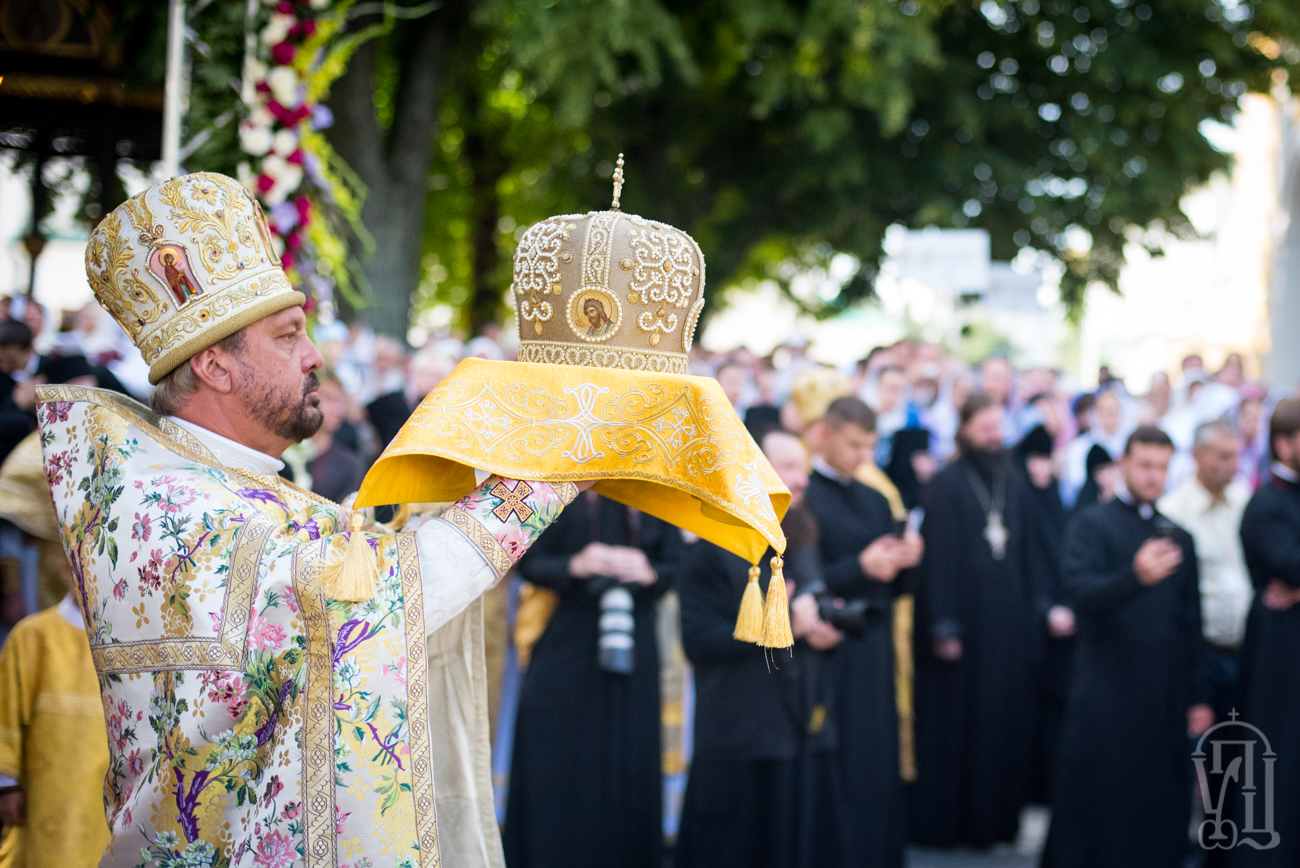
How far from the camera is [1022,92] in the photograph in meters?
16.2

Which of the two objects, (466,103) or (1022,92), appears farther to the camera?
(466,103)

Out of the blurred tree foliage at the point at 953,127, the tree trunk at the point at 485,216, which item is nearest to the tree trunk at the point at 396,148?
the blurred tree foliage at the point at 953,127

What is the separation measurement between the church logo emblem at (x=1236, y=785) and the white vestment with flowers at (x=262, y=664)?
4.52 meters

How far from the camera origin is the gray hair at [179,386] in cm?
272

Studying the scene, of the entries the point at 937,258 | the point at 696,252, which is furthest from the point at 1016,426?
the point at 696,252

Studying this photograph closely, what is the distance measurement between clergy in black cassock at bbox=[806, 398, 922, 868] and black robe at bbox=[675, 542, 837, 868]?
1.10 ft

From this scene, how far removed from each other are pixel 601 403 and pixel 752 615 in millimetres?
617

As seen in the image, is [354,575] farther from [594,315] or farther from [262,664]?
[594,315]

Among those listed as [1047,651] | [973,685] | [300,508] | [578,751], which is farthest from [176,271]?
[1047,651]

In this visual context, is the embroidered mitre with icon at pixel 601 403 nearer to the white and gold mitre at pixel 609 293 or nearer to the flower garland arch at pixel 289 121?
the white and gold mitre at pixel 609 293

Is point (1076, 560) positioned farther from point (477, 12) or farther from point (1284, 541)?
point (477, 12)

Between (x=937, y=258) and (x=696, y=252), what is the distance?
30.7 feet

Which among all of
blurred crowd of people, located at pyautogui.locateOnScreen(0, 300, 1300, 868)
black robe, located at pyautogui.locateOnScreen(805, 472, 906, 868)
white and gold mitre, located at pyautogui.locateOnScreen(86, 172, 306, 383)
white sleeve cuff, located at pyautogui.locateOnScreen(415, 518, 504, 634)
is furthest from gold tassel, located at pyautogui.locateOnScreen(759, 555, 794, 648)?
black robe, located at pyautogui.locateOnScreen(805, 472, 906, 868)

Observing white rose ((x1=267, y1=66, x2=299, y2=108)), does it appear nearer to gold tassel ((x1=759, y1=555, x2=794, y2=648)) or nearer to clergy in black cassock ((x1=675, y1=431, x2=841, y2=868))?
clergy in black cassock ((x1=675, y1=431, x2=841, y2=868))
